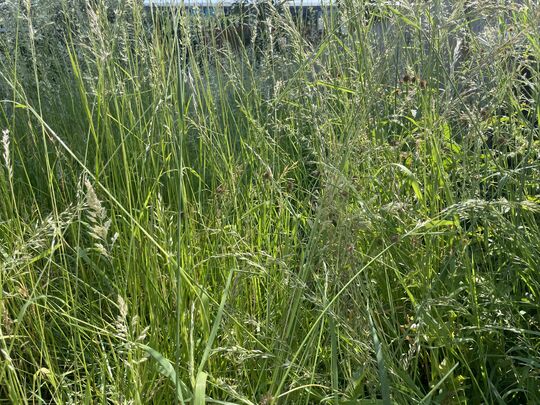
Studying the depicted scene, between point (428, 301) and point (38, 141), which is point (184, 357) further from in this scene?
point (38, 141)

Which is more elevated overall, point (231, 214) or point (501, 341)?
point (231, 214)

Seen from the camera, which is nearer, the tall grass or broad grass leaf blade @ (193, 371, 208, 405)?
broad grass leaf blade @ (193, 371, 208, 405)

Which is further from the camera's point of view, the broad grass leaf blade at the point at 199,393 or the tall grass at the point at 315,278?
the tall grass at the point at 315,278

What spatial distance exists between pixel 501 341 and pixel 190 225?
751 mm

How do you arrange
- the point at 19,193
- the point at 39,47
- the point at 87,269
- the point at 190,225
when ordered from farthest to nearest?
the point at 39,47, the point at 19,193, the point at 87,269, the point at 190,225

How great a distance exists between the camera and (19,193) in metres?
2.08

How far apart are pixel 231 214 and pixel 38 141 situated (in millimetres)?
856

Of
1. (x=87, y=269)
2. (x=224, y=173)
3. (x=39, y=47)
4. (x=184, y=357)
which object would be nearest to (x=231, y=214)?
(x=224, y=173)

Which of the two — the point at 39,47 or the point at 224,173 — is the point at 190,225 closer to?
the point at 224,173

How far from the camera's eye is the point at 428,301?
4.15ft

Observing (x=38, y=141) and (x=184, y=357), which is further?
(x=38, y=141)

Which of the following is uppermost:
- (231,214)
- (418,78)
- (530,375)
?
(418,78)

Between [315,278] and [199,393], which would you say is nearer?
[199,393]

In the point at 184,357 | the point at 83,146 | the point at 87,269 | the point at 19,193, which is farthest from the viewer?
the point at 83,146
